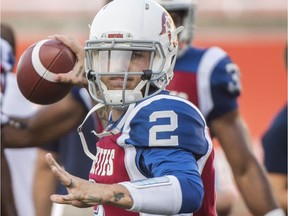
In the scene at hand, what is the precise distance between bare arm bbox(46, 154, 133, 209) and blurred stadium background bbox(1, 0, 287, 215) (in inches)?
311

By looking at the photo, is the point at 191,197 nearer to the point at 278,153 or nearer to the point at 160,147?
the point at 160,147

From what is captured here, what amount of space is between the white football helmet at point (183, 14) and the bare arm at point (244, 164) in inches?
15.4

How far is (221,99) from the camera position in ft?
14.9

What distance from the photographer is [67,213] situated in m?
6.08

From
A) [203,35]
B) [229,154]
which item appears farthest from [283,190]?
[203,35]

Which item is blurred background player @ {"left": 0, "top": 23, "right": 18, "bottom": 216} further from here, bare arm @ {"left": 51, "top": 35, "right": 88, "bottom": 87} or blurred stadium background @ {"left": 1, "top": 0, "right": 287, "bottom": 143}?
blurred stadium background @ {"left": 1, "top": 0, "right": 287, "bottom": 143}

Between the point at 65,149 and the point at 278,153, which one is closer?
the point at 278,153

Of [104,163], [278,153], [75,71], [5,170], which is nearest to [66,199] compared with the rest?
[104,163]

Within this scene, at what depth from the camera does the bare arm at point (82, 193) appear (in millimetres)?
2590

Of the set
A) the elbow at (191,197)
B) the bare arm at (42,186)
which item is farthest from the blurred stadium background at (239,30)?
the elbow at (191,197)

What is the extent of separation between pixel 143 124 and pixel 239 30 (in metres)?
10.3

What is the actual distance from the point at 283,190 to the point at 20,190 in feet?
4.98

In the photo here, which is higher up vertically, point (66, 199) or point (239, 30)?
point (239, 30)

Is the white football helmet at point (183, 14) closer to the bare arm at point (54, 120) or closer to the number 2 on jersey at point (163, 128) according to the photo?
the bare arm at point (54, 120)
